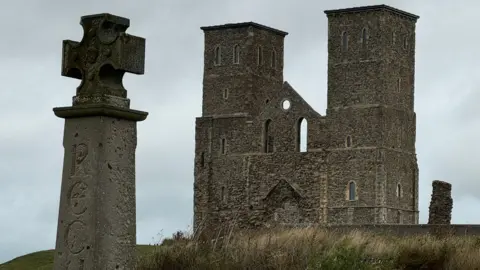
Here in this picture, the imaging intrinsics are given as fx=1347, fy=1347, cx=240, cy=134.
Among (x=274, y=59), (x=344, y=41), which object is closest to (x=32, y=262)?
(x=344, y=41)

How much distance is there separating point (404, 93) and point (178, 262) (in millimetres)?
41008

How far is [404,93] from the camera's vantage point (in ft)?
189

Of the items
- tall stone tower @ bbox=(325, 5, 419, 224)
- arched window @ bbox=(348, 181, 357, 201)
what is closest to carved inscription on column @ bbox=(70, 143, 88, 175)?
tall stone tower @ bbox=(325, 5, 419, 224)

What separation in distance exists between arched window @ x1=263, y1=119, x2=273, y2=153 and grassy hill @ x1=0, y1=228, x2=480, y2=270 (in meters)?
37.4

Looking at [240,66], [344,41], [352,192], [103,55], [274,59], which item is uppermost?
[344,41]

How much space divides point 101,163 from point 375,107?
46989 millimetres

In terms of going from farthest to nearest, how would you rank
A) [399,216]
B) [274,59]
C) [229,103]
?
[274,59], [229,103], [399,216]

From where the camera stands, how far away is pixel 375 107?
184 feet

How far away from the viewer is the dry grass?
17.2 meters

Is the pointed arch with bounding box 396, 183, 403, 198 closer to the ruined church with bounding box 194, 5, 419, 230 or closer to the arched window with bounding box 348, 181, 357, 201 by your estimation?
the ruined church with bounding box 194, 5, 419, 230

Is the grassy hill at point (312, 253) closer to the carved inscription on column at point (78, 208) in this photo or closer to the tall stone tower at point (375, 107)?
the carved inscription on column at point (78, 208)

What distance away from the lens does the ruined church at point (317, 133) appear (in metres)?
56.1

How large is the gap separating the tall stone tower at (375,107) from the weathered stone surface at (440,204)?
13.2m

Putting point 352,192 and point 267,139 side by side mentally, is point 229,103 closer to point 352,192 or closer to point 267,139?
point 267,139
